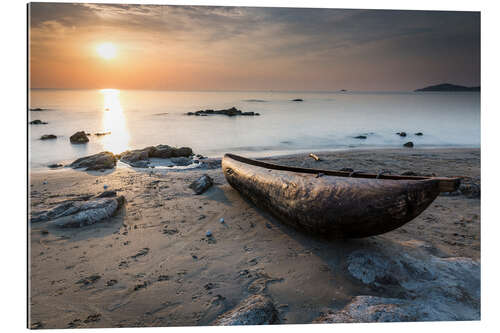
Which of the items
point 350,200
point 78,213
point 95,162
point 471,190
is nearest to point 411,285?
point 350,200

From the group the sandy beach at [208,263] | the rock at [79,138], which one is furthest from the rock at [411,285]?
the rock at [79,138]

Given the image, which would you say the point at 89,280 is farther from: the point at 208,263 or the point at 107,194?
the point at 107,194

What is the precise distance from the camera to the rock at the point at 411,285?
221cm

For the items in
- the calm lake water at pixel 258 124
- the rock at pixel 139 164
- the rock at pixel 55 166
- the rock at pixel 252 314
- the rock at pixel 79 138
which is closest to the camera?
the rock at pixel 252 314

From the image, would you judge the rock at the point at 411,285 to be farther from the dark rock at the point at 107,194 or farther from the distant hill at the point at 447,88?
the dark rock at the point at 107,194

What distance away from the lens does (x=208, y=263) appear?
285 centimetres

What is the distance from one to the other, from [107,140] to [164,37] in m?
5.23

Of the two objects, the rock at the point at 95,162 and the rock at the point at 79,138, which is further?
the rock at the point at 79,138

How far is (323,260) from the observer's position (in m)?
2.79

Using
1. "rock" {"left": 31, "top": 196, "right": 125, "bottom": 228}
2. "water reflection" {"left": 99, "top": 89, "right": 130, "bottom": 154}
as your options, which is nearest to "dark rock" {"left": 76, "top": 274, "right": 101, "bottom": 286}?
"rock" {"left": 31, "top": 196, "right": 125, "bottom": 228}

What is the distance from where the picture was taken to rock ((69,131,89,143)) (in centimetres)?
714

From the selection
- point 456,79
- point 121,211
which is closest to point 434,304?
point 456,79

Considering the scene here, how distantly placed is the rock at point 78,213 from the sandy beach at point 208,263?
0.09 m
